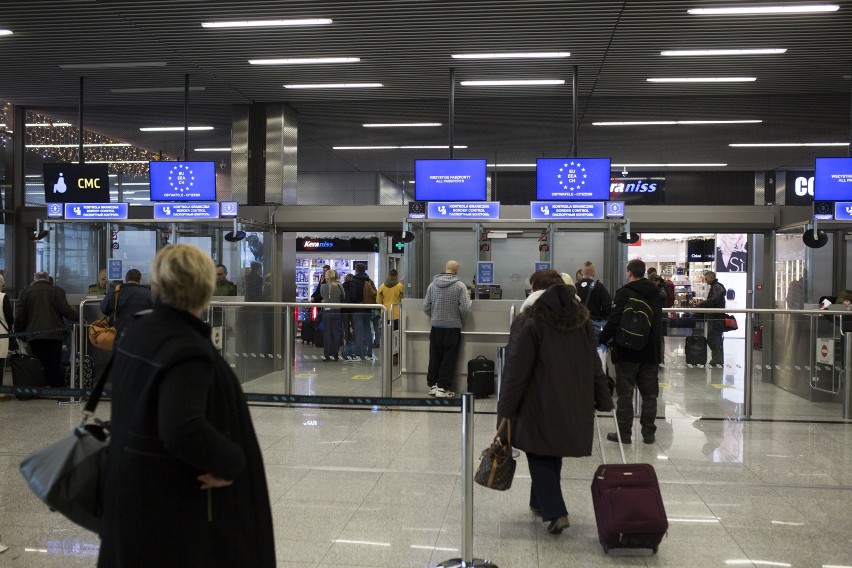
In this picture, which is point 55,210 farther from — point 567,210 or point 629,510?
point 629,510

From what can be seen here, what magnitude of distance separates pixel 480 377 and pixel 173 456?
24.7ft

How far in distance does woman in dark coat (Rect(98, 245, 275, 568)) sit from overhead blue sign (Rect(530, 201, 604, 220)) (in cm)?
934

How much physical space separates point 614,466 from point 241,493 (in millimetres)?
2645

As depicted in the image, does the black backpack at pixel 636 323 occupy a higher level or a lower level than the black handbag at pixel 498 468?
higher

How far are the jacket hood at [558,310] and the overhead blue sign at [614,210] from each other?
7.09 metres

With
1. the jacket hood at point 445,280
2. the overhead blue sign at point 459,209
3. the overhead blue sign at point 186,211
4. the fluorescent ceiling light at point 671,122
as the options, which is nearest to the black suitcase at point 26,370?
the overhead blue sign at point 186,211

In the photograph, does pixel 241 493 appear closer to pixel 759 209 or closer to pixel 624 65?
pixel 624 65

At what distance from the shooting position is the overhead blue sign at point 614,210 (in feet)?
36.8

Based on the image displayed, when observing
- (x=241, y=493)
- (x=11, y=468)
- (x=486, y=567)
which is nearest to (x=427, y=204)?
(x=11, y=468)

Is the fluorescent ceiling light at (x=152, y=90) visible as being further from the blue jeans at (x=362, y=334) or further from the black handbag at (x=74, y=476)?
the black handbag at (x=74, y=476)

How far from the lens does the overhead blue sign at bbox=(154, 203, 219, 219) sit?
12.0 meters

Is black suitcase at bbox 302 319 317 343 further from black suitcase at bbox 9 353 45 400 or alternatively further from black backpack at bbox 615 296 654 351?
black backpack at bbox 615 296 654 351

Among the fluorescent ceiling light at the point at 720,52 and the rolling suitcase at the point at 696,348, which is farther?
the fluorescent ceiling light at the point at 720,52

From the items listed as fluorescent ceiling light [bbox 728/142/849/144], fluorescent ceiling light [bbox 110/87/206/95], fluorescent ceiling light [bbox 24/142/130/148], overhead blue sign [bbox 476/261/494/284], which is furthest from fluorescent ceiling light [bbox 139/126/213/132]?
fluorescent ceiling light [bbox 728/142/849/144]
